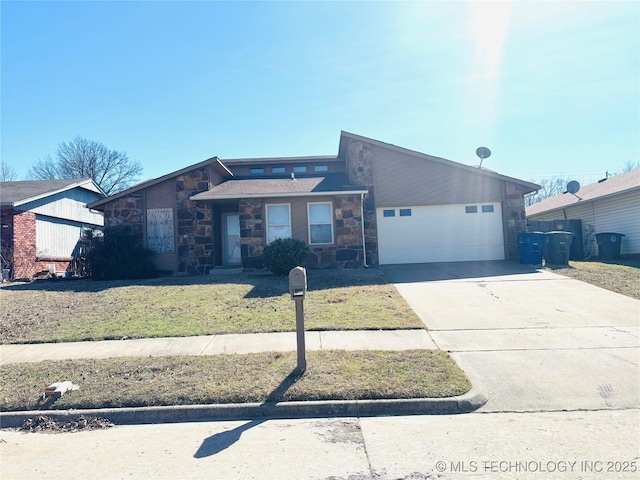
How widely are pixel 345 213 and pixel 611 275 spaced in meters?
8.43

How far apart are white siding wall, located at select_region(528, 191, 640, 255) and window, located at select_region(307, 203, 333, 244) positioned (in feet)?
42.3

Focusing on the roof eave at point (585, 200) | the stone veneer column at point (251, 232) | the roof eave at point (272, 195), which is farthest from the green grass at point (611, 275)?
the stone veneer column at point (251, 232)

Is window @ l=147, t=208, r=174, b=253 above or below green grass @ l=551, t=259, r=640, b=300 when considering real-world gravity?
above

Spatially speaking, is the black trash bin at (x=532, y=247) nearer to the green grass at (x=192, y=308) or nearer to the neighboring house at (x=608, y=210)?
the green grass at (x=192, y=308)

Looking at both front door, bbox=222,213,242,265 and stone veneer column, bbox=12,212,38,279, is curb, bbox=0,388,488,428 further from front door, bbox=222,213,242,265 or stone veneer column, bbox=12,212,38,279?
stone veneer column, bbox=12,212,38,279

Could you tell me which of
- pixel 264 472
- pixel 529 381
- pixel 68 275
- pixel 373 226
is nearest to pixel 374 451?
pixel 264 472

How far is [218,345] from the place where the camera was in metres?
6.80

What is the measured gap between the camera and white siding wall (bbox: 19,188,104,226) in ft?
64.0

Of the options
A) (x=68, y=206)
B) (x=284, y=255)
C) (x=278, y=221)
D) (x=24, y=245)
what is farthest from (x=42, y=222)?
(x=284, y=255)

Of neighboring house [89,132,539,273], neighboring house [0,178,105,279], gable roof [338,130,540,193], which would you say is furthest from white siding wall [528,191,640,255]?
neighboring house [0,178,105,279]

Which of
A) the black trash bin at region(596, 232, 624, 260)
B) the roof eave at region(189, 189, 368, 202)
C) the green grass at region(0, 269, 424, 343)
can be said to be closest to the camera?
the green grass at region(0, 269, 424, 343)

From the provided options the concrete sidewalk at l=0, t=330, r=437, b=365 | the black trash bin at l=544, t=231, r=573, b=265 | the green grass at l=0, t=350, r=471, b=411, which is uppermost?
Answer: the black trash bin at l=544, t=231, r=573, b=265

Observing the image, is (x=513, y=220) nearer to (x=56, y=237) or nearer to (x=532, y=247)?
(x=532, y=247)

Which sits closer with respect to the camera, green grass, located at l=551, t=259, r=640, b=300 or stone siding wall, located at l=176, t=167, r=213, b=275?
green grass, located at l=551, t=259, r=640, b=300
